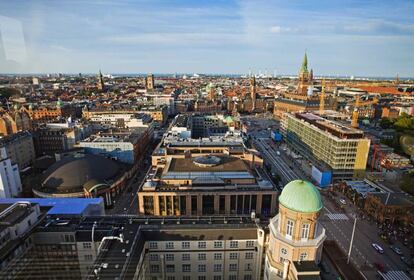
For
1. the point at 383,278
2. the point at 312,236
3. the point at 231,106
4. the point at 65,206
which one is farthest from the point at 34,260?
the point at 231,106

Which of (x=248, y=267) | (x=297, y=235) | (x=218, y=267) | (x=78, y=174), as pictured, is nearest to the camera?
(x=297, y=235)

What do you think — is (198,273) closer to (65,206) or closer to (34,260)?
(34,260)

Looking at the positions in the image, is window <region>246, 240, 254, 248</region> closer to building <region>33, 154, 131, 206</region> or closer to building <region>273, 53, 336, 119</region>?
building <region>33, 154, 131, 206</region>

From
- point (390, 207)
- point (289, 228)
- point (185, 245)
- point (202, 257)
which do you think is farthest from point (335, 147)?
point (185, 245)

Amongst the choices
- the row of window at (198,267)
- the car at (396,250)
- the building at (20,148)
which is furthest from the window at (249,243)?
the building at (20,148)

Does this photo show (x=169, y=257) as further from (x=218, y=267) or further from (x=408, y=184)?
(x=408, y=184)

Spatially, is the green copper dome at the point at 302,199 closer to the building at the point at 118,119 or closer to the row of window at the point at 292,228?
the row of window at the point at 292,228
